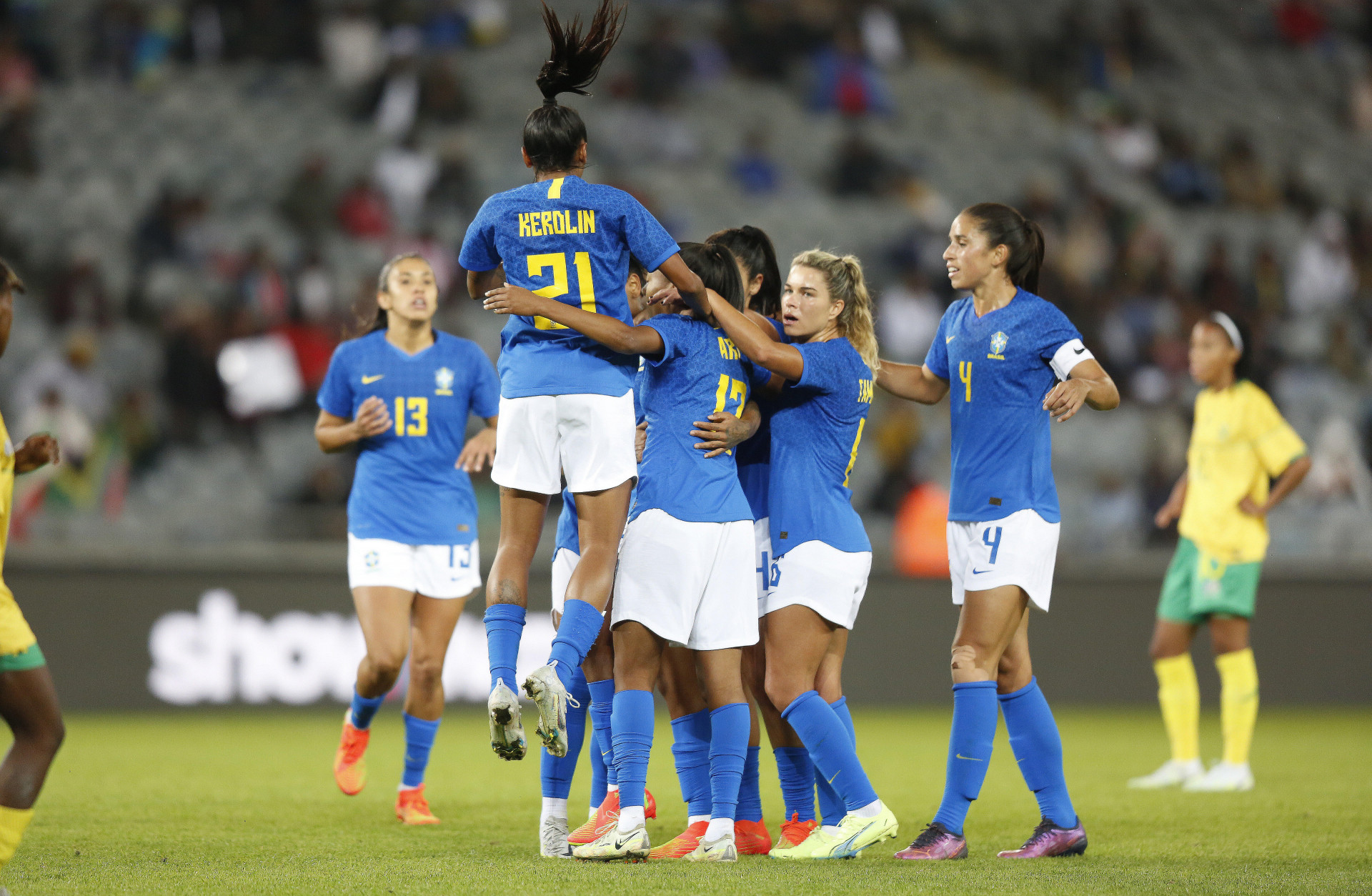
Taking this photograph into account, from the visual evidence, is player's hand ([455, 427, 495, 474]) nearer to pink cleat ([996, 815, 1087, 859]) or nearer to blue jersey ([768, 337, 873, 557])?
blue jersey ([768, 337, 873, 557])

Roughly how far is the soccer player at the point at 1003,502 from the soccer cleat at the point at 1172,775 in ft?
8.93

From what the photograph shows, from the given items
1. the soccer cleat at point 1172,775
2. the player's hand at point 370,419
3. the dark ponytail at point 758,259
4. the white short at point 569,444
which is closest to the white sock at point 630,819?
the white short at point 569,444

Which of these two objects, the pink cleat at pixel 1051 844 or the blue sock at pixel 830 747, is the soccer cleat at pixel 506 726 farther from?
A: the pink cleat at pixel 1051 844

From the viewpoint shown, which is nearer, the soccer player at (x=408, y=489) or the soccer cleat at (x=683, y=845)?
the soccer cleat at (x=683, y=845)

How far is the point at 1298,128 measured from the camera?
65.8 ft

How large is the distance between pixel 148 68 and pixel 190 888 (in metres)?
14.2

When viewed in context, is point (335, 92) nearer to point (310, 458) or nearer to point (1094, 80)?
point (310, 458)

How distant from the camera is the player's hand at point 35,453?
163 inches

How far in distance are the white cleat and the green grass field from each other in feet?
1.40

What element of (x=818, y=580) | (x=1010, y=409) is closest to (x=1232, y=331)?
(x=1010, y=409)

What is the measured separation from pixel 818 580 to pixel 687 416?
0.76 meters

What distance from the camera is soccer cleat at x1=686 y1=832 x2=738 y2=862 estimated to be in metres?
4.81

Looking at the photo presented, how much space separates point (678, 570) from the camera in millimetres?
4848

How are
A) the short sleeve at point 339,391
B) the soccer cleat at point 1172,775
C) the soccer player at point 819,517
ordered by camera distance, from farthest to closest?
the soccer cleat at point 1172,775 < the short sleeve at point 339,391 < the soccer player at point 819,517
